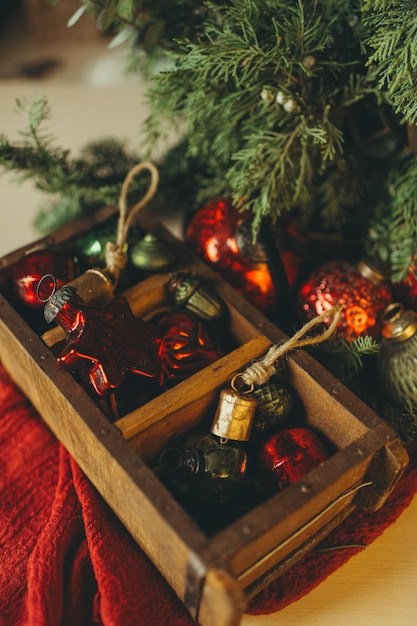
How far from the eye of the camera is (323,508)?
63 cm

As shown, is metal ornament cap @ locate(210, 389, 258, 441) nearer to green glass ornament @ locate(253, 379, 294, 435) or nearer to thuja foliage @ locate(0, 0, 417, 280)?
green glass ornament @ locate(253, 379, 294, 435)

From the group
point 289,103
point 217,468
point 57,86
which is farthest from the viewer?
point 57,86

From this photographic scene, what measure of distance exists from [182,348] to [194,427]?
0.09 meters

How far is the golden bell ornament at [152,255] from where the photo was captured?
0.78 metres

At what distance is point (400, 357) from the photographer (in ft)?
2.44

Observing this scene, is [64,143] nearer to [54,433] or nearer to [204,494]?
[54,433]

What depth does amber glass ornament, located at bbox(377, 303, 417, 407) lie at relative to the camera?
735 mm

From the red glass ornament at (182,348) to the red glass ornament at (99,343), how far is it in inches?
0.6

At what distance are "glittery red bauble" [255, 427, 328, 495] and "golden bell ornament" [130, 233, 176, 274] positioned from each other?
0.26m

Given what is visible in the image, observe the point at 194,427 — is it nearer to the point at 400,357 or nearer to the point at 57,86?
the point at 400,357

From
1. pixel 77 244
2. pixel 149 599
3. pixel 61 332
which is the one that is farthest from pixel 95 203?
pixel 149 599

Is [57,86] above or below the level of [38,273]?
above

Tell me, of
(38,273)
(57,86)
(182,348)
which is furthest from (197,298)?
(57,86)

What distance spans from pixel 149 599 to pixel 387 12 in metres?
0.67
